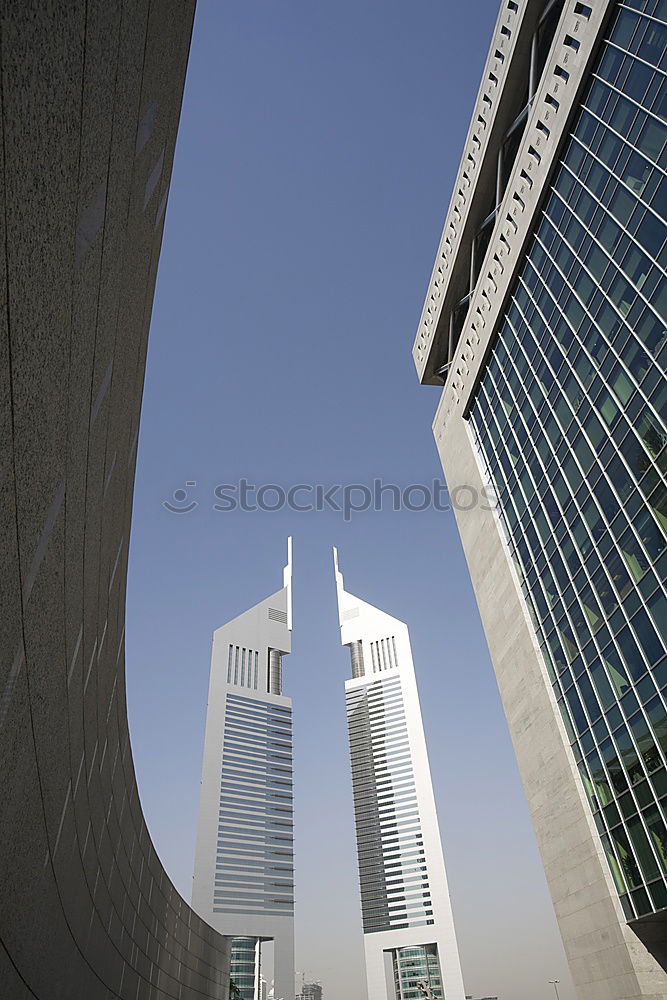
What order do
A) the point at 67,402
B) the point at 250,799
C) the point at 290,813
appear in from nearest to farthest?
1. the point at 67,402
2. the point at 250,799
3. the point at 290,813

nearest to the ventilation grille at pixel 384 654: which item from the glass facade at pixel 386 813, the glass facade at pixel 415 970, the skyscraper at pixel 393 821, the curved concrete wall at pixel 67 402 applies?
the skyscraper at pixel 393 821

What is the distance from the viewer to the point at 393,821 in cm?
13912

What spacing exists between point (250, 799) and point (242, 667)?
24.6 metres

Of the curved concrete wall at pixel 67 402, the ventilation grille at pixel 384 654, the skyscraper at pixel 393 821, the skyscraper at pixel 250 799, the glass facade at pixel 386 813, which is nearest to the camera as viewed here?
the curved concrete wall at pixel 67 402

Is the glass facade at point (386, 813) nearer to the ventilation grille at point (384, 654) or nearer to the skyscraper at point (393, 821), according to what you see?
the skyscraper at point (393, 821)

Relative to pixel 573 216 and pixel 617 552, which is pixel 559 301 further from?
pixel 617 552

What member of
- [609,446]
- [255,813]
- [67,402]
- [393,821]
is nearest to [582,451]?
[609,446]

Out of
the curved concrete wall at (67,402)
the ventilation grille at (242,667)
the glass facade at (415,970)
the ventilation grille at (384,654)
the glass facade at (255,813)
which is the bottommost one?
the curved concrete wall at (67,402)

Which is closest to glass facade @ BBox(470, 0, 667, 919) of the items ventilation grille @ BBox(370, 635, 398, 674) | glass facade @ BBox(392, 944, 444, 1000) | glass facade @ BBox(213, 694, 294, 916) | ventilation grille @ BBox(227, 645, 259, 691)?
glass facade @ BBox(213, 694, 294, 916)

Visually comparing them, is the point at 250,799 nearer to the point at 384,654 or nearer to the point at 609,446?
the point at 384,654

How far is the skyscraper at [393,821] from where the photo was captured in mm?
114875

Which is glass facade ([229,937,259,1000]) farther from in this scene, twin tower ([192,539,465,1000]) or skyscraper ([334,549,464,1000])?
skyscraper ([334,549,464,1000])

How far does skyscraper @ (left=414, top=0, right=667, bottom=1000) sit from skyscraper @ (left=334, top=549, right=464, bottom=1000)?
10617 centimetres

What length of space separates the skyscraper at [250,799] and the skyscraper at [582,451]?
9355 centimetres
